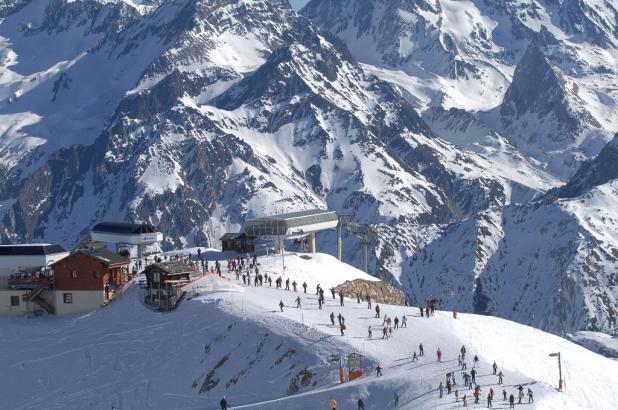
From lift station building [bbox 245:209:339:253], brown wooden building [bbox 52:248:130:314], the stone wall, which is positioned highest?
lift station building [bbox 245:209:339:253]

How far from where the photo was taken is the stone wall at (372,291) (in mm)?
162875

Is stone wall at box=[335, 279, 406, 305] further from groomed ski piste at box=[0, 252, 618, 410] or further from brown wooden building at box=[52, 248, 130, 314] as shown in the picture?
brown wooden building at box=[52, 248, 130, 314]

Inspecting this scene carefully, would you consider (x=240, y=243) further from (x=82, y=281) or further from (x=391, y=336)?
(x=391, y=336)

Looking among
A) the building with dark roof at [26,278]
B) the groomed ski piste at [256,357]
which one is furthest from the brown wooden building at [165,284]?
the building with dark roof at [26,278]

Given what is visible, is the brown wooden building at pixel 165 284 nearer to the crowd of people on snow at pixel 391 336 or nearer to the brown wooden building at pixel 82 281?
the brown wooden building at pixel 82 281

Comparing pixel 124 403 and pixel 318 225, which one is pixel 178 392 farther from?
pixel 318 225

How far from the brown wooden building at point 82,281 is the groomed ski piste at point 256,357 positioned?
104 inches

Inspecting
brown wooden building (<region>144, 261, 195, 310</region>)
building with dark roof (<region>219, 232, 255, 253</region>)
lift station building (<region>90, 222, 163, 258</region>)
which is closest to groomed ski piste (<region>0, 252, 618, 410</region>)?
brown wooden building (<region>144, 261, 195, 310</region>)

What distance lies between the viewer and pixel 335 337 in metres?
117

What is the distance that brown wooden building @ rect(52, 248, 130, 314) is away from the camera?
145m

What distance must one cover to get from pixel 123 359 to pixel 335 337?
25335 millimetres

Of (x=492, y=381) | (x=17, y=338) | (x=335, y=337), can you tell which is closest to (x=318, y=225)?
(x=17, y=338)

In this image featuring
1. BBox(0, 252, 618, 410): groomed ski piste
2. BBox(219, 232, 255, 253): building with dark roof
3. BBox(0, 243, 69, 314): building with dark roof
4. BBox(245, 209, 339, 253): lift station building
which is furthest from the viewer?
BBox(245, 209, 339, 253): lift station building

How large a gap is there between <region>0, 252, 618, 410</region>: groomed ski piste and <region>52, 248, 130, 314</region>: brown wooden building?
2633mm
